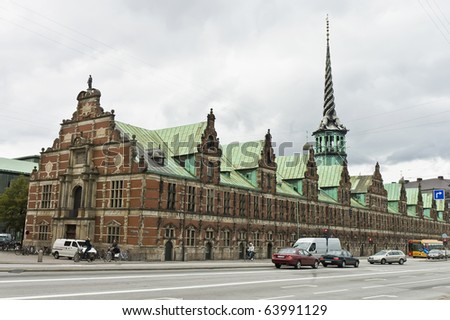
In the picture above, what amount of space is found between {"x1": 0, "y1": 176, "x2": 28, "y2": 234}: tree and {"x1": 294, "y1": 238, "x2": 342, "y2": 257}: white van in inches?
1592

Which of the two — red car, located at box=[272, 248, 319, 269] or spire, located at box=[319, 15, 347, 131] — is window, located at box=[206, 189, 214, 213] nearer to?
red car, located at box=[272, 248, 319, 269]

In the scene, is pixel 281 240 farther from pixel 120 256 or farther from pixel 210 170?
pixel 120 256

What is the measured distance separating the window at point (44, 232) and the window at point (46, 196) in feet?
7.30

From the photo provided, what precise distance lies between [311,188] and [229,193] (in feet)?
68.0

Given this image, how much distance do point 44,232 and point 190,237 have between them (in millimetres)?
17734

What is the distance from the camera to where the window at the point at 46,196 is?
180 feet

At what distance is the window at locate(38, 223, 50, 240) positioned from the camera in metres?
53.6

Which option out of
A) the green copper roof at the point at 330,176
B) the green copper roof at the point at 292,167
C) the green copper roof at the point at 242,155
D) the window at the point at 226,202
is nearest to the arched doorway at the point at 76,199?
the window at the point at 226,202

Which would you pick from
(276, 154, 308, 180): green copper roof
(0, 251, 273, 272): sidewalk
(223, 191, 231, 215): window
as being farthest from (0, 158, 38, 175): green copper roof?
(0, 251, 273, 272): sidewalk

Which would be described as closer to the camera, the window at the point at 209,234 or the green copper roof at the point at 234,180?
the window at the point at 209,234

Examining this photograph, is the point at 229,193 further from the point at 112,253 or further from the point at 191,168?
the point at 112,253

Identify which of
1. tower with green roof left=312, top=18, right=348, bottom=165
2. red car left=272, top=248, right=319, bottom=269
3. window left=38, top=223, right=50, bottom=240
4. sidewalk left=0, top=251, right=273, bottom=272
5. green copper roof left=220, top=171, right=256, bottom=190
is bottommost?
sidewalk left=0, top=251, right=273, bottom=272

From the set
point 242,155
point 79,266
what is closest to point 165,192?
point 79,266

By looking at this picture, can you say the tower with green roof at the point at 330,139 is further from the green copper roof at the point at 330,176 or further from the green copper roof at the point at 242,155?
the green copper roof at the point at 242,155
